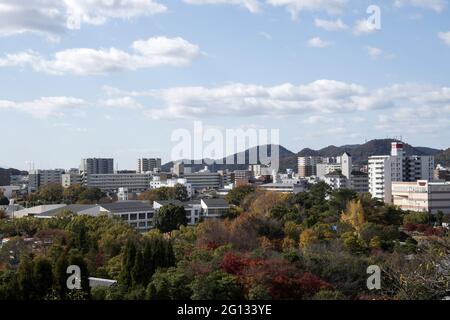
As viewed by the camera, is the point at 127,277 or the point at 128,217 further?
the point at 128,217

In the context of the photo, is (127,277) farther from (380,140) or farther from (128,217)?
(380,140)

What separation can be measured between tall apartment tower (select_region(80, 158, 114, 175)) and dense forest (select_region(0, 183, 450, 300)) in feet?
146

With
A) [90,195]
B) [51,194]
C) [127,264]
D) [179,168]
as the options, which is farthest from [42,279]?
[179,168]

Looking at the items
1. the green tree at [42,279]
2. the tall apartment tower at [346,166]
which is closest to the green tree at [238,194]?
the tall apartment tower at [346,166]

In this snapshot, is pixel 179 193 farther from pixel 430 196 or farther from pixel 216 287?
pixel 216 287

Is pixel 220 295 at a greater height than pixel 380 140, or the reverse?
pixel 380 140

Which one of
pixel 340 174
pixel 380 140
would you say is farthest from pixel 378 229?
pixel 380 140

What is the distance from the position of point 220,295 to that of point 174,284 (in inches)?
36.1

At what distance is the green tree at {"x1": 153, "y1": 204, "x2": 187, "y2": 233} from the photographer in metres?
24.7

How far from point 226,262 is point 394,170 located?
1318 inches

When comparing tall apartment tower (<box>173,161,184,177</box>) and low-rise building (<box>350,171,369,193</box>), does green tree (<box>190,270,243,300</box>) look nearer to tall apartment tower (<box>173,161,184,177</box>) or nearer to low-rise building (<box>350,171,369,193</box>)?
low-rise building (<box>350,171,369,193</box>)

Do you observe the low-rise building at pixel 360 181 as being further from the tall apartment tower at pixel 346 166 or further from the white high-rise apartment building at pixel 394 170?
the white high-rise apartment building at pixel 394 170

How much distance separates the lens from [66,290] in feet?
33.7
